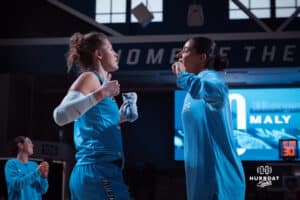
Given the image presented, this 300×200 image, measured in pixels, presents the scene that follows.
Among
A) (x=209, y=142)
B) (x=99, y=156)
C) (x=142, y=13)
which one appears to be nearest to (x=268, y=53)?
(x=142, y=13)

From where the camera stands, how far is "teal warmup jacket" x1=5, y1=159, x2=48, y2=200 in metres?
5.05

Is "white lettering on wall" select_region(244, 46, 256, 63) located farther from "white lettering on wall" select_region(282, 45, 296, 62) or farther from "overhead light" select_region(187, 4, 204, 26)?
"overhead light" select_region(187, 4, 204, 26)

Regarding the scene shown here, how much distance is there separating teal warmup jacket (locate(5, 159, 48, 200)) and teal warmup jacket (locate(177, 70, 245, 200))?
2.98 meters

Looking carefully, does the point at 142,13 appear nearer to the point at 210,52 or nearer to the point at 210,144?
the point at 210,52

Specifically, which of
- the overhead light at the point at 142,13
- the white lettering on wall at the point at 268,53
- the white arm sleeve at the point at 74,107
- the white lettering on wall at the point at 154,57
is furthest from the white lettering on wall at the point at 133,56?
the white arm sleeve at the point at 74,107

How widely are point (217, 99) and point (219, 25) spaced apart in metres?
7.93

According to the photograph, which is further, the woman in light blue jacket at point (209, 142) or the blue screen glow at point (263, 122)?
the blue screen glow at point (263, 122)

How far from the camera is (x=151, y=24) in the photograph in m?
10.3

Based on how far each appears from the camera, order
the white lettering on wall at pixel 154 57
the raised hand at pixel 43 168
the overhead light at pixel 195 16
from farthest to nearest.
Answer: the white lettering on wall at pixel 154 57, the overhead light at pixel 195 16, the raised hand at pixel 43 168

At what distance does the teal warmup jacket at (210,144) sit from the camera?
7.62ft

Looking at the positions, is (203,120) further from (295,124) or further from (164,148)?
(164,148)

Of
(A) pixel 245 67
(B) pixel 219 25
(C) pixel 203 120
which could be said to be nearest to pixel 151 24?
(B) pixel 219 25

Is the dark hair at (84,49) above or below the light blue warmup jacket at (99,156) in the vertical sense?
above

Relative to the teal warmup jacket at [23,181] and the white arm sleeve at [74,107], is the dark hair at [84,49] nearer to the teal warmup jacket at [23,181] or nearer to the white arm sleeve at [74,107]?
the white arm sleeve at [74,107]
